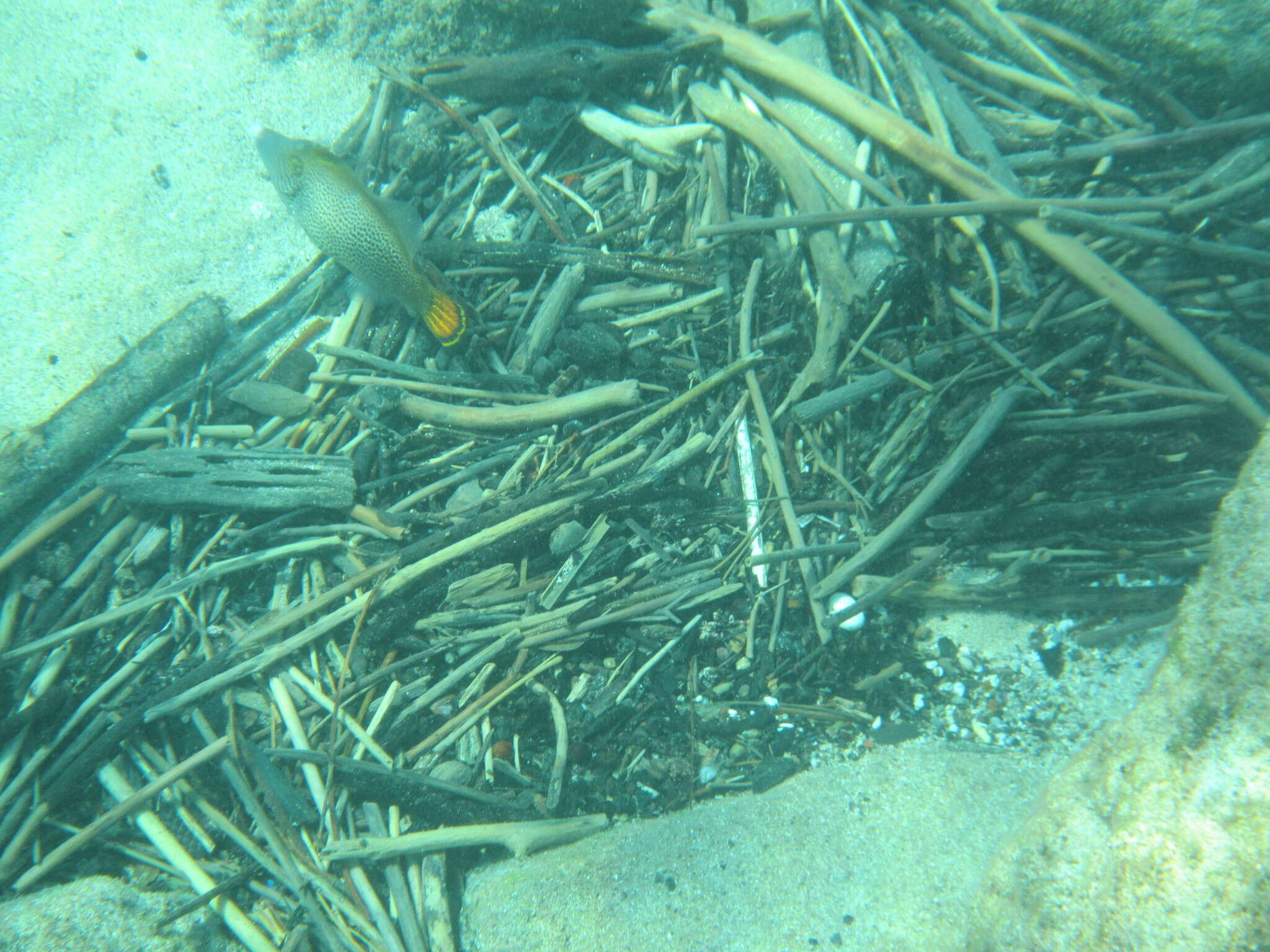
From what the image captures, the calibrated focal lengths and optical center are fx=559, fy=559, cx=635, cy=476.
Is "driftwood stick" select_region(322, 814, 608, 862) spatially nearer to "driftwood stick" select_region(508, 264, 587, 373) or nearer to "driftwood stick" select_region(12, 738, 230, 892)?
"driftwood stick" select_region(12, 738, 230, 892)

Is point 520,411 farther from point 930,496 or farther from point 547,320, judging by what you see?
point 930,496

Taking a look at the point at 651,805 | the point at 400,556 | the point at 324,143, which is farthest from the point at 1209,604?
the point at 324,143

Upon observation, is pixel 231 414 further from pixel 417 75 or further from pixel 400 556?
pixel 417 75

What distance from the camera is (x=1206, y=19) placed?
2.77m

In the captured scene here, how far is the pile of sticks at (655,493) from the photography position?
2.49 meters

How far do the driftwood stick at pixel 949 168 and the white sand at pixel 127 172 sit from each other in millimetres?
2640

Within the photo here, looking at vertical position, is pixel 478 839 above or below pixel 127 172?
below

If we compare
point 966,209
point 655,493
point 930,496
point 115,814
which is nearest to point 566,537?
point 655,493

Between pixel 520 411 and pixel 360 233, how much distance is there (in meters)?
1.22

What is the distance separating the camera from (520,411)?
296cm

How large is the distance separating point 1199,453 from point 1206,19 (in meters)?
2.20

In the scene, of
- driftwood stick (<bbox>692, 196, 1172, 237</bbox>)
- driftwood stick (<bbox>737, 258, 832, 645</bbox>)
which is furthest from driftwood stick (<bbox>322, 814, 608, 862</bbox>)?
driftwood stick (<bbox>692, 196, 1172, 237</bbox>)

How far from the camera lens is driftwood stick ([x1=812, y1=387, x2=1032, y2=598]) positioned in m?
2.55

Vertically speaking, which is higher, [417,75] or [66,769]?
[417,75]
